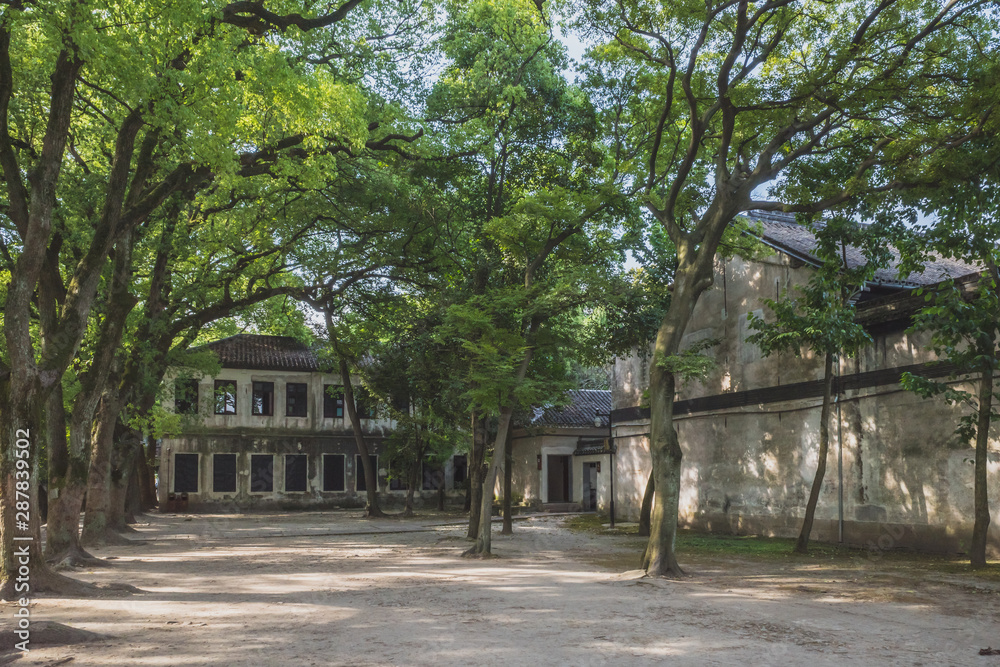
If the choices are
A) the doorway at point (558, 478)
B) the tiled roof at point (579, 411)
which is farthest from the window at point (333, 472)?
the doorway at point (558, 478)

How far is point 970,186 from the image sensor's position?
437 inches

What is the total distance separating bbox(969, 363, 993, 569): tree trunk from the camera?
11883mm

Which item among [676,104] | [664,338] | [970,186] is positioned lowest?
[664,338]

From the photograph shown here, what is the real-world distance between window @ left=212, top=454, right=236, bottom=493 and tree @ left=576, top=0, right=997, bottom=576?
24483mm

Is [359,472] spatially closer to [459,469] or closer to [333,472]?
[333,472]

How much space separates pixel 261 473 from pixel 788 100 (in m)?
26.8

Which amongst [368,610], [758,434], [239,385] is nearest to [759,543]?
[758,434]

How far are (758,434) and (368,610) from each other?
12.2 metres

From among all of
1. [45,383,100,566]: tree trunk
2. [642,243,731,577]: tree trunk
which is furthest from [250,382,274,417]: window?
[642,243,731,577]: tree trunk

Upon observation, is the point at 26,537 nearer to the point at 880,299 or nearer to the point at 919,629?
the point at 919,629

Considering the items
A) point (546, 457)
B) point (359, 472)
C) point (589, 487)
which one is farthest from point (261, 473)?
point (589, 487)

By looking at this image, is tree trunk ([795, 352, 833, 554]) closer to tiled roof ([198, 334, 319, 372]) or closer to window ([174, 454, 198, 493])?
tiled roof ([198, 334, 319, 372])

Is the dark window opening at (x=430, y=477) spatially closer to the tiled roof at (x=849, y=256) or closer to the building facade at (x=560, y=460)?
the building facade at (x=560, y=460)

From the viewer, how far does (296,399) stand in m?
34.0
